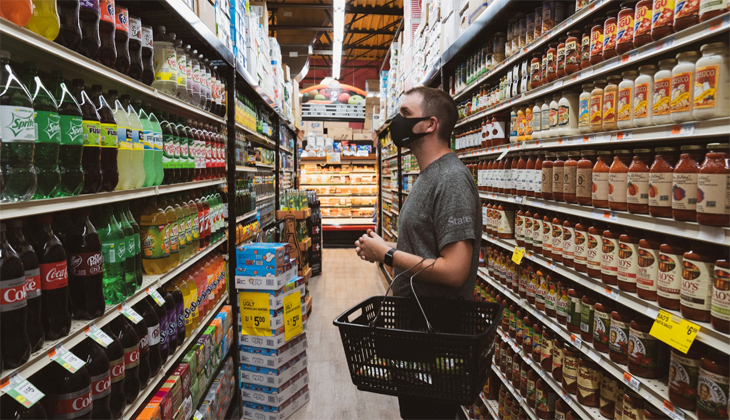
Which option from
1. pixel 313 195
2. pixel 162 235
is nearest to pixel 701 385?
pixel 162 235

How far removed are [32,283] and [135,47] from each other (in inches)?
47.8

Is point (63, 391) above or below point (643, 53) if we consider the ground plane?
below

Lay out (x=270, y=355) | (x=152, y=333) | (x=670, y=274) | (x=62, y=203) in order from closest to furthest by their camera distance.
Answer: (x=62, y=203) → (x=670, y=274) → (x=152, y=333) → (x=270, y=355)

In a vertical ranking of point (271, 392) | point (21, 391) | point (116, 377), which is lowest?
point (271, 392)

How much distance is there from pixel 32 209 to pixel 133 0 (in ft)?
4.56

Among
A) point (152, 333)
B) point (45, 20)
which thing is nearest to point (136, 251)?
point (152, 333)

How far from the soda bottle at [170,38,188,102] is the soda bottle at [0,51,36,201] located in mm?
1281

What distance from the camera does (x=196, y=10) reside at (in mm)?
2596

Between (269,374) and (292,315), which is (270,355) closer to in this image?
(269,374)

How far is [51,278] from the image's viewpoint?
1363 mm

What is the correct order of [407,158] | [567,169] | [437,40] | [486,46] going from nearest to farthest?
[567,169] < [486,46] < [437,40] < [407,158]

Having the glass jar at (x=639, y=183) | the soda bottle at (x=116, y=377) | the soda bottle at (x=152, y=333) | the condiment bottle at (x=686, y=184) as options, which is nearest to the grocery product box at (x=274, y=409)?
the soda bottle at (x=152, y=333)

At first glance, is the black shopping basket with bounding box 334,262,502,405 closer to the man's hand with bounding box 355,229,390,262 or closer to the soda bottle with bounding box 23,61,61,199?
the man's hand with bounding box 355,229,390,262

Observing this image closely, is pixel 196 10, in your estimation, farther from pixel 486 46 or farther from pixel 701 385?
pixel 701 385
